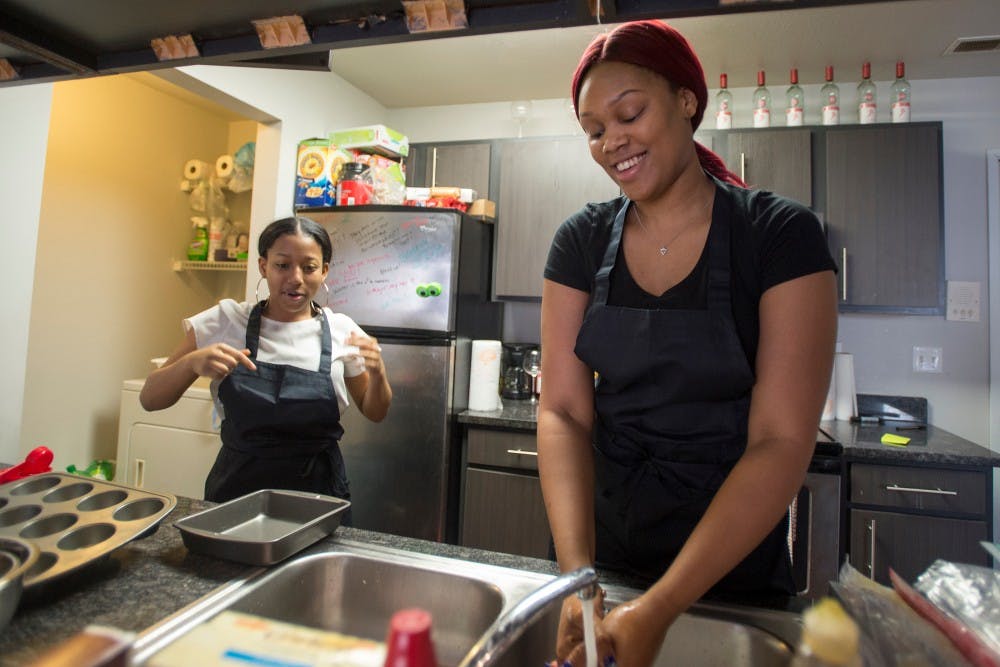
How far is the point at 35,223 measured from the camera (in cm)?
A: 199

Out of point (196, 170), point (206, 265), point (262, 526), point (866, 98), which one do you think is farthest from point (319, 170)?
point (866, 98)

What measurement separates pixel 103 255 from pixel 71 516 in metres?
2.97

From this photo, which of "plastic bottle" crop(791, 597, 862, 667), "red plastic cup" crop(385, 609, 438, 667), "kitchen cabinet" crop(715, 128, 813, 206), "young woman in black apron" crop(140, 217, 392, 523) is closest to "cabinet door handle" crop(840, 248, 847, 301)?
"kitchen cabinet" crop(715, 128, 813, 206)

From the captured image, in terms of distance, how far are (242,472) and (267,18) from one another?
1.13m

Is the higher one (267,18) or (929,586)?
(267,18)

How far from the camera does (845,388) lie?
2.68m

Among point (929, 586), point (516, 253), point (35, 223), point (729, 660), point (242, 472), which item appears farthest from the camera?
point (516, 253)

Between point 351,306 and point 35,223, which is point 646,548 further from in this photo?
point 35,223

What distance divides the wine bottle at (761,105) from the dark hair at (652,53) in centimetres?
203

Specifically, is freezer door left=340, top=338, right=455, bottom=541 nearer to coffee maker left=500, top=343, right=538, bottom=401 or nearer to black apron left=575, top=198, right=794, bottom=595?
coffee maker left=500, top=343, right=538, bottom=401

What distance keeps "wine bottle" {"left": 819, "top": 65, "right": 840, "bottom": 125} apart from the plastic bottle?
273cm

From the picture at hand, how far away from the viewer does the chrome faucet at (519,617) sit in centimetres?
45

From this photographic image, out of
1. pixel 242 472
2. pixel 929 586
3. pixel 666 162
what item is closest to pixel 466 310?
pixel 242 472

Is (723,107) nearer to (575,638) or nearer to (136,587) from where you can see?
(575,638)
